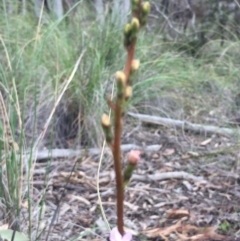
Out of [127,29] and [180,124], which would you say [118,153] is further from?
[180,124]

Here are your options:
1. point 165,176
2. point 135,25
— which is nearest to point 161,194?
point 165,176

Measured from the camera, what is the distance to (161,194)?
284 cm

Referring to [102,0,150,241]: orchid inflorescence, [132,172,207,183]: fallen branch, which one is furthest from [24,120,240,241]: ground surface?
[102,0,150,241]: orchid inflorescence

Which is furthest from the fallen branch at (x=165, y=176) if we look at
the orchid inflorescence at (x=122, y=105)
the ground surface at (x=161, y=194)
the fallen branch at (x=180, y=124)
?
the orchid inflorescence at (x=122, y=105)

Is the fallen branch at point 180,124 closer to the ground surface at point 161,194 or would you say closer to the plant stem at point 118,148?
the ground surface at point 161,194

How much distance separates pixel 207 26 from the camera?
640cm

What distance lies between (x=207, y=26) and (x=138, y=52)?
2267 millimetres

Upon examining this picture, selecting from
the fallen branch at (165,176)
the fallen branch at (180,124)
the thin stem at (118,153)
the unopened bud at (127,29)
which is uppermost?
the unopened bud at (127,29)

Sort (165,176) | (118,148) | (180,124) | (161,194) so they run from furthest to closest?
1. (180,124)
2. (165,176)
3. (161,194)
4. (118,148)

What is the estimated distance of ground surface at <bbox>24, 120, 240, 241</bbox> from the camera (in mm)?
2367

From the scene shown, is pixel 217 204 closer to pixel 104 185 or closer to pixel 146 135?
pixel 104 185

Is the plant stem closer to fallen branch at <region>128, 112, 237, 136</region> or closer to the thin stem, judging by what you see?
the thin stem

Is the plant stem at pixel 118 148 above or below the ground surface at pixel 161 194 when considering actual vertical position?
above

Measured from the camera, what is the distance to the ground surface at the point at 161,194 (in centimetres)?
237
